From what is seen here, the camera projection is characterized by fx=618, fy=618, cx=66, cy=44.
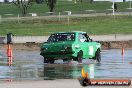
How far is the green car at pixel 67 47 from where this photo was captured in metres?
29.2

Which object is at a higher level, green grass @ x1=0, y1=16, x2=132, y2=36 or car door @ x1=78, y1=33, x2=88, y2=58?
car door @ x1=78, y1=33, x2=88, y2=58

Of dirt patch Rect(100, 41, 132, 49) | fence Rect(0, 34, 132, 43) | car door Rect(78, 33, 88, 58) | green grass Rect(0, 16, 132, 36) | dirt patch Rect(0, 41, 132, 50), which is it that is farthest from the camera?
green grass Rect(0, 16, 132, 36)

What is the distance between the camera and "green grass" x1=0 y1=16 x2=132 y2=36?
180ft

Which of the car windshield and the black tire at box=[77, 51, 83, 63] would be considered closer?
the black tire at box=[77, 51, 83, 63]

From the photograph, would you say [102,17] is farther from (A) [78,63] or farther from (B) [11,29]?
(A) [78,63]

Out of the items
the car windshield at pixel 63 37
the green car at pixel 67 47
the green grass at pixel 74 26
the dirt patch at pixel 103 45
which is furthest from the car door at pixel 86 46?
the green grass at pixel 74 26

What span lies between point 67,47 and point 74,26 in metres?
29.8

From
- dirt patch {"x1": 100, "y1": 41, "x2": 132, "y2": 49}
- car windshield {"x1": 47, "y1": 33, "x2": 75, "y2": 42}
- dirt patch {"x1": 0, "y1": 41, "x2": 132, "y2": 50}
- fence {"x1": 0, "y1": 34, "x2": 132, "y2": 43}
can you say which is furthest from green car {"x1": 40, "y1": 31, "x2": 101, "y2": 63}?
fence {"x1": 0, "y1": 34, "x2": 132, "y2": 43}

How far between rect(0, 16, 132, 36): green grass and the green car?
71.0 feet

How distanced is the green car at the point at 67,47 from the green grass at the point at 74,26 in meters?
21.6

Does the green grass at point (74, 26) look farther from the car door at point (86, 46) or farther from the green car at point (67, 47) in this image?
the green car at point (67, 47)

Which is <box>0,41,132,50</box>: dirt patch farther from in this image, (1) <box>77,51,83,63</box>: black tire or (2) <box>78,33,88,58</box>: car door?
(1) <box>77,51,83,63</box>: black tire

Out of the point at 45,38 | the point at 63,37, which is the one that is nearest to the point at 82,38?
the point at 63,37

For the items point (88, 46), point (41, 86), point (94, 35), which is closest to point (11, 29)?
point (94, 35)
